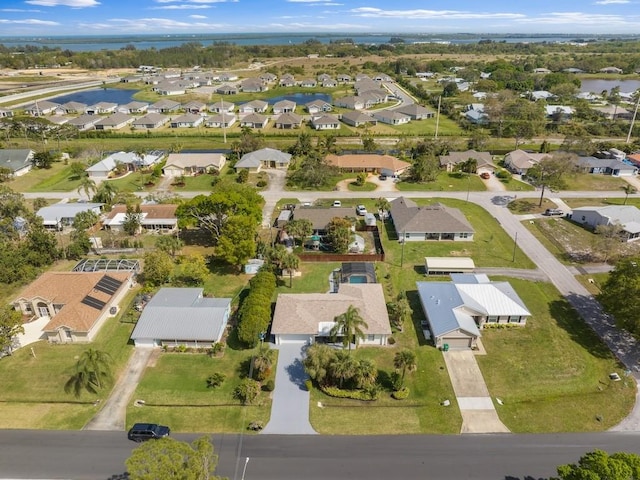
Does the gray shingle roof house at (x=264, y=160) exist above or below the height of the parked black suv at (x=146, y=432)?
above

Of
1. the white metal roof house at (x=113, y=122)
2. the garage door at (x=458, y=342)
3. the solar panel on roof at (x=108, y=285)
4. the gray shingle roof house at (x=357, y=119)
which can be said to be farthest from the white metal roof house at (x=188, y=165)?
the garage door at (x=458, y=342)

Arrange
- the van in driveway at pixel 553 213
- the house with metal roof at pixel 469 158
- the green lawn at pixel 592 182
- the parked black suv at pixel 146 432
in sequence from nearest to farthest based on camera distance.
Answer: the parked black suv at pixel 146 432
the van in driveway at pixel 553 213
the green lawn at pixel 592 182
the house with metal roof at pixel 469 158

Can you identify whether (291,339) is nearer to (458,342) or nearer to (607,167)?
(458,342)

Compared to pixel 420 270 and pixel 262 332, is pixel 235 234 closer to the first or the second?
pixel 262 332

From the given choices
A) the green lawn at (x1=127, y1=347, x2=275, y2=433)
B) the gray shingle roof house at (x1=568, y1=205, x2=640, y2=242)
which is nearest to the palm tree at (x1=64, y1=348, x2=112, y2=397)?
the green lawn at (x1=127, y1=347, x2=275, y2=433)

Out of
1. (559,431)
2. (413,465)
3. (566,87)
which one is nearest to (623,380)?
(559,431)

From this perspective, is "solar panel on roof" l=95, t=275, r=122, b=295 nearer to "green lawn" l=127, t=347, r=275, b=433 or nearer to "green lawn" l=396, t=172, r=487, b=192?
"green lawn" l=127, t=347, r=275, b=433

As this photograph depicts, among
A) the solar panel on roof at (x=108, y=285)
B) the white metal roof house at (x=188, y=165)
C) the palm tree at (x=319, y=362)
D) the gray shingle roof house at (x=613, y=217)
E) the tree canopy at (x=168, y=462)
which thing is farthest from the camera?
the white metal roof house at (x=188, y=165)

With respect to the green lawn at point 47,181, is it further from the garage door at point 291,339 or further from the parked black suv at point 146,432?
the parked black suv at point 146,432

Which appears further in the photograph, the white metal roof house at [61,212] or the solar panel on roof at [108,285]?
the white metal roof house at [61,212]
